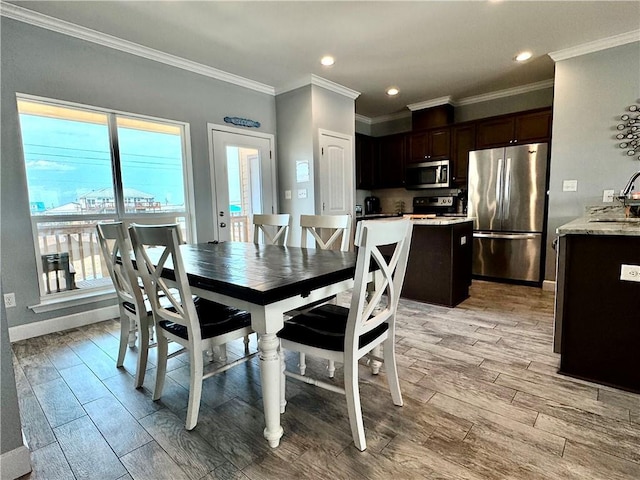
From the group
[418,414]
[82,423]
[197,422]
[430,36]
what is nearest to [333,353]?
[418,414]

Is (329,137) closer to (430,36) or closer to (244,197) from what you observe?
(244,197)

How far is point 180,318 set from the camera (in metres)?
1.58

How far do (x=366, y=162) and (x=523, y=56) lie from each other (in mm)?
2763

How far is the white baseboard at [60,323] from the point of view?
8.97ft

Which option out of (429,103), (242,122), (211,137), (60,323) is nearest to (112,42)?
(211,137)

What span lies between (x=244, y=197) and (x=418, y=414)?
341 cm

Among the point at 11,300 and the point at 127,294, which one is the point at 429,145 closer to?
the point at 127,294

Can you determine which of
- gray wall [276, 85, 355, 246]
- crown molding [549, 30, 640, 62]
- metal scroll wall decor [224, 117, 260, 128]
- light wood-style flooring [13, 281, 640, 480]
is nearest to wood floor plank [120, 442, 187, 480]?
light wood-style flooring [13, 281, 640, 480]

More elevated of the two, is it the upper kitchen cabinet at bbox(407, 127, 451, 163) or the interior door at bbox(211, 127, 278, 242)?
the upper kitchen cabinet at bbox(407, 127, 451, 163)

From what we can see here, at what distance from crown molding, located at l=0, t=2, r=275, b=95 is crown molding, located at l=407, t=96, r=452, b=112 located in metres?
2.67

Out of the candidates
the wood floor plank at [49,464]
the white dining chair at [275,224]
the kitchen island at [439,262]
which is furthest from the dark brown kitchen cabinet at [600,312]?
the wood floor plank at [49,464]

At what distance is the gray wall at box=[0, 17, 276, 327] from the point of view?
8.55 feet

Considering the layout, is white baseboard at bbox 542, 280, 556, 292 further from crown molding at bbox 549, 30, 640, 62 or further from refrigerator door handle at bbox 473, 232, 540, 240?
crown molding at bbox 549, 30, 640, 62

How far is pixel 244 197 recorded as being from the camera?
4.31 meters
